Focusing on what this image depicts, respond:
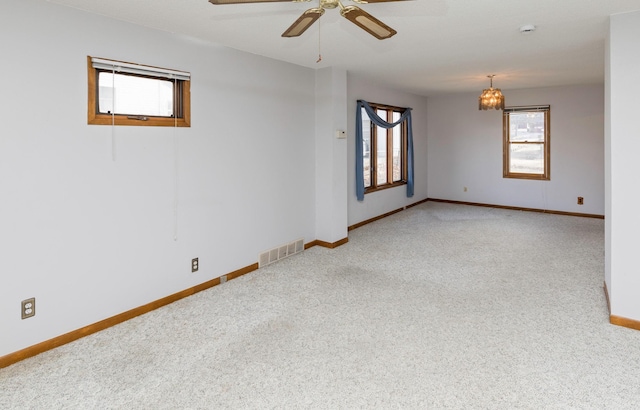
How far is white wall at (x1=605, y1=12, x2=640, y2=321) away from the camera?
2906 millimetres

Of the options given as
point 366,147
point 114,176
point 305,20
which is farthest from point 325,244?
point 305,20

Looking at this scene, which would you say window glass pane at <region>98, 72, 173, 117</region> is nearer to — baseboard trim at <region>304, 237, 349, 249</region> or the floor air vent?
the floor air vent

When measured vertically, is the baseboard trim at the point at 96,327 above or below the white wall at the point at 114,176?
below

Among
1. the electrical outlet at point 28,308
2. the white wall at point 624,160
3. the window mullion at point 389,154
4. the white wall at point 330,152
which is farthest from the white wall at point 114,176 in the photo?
the window mullion at point 389,154

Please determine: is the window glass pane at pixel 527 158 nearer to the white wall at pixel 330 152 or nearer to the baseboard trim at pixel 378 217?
the baseboard trim at pixel 378 217

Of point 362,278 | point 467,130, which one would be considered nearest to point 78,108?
point 362,278

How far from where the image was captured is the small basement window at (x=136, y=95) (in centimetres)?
297

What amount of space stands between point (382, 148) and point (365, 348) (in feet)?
17.0

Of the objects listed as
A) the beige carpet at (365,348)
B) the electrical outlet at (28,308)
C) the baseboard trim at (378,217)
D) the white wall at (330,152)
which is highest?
the white wall at (330,152)

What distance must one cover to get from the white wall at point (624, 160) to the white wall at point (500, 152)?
183 inches

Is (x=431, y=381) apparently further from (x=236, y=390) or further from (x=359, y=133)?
(x=359, y=133)

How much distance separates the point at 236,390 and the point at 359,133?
4560 millimetres

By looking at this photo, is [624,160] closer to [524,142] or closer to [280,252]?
[280,252]

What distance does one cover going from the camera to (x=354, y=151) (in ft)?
20.5
